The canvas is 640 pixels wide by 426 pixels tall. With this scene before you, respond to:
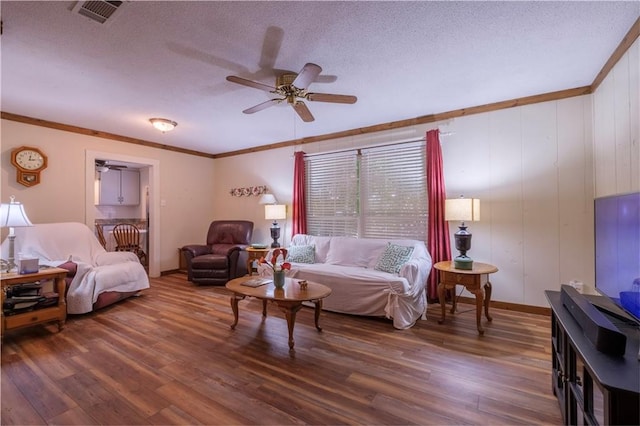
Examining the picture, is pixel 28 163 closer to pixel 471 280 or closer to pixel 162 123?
pixel 162 123

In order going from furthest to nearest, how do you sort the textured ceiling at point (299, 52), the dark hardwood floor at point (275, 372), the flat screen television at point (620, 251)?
the textured ceiling at point (299, 52), the dark hardwood floor at point (275, 372), the flat screen television at point (620, 251)

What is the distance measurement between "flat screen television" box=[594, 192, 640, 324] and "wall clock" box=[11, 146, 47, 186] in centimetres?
579

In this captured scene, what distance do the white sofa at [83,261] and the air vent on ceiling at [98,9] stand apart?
2.62 meters

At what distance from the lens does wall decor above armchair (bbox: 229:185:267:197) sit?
17.8 feet

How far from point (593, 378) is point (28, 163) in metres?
5.55

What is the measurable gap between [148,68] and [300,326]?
2.76 meters

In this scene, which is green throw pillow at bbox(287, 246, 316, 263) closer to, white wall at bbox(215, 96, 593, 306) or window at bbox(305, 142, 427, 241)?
window at bbox(305, 142, 427, 241)

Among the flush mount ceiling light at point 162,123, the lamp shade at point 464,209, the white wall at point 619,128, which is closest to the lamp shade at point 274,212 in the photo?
the flush mount ceiling light at point 162,123

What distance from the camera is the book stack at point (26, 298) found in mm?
2600

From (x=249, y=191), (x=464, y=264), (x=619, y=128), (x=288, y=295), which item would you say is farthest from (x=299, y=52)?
(x=249, y=191)

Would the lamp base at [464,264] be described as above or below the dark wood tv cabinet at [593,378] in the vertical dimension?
above

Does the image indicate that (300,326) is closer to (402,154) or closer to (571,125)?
(402,154)

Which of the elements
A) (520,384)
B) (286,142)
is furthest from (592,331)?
(286,142)

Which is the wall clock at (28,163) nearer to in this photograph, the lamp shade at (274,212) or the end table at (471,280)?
the lamp shade at (274,212)
